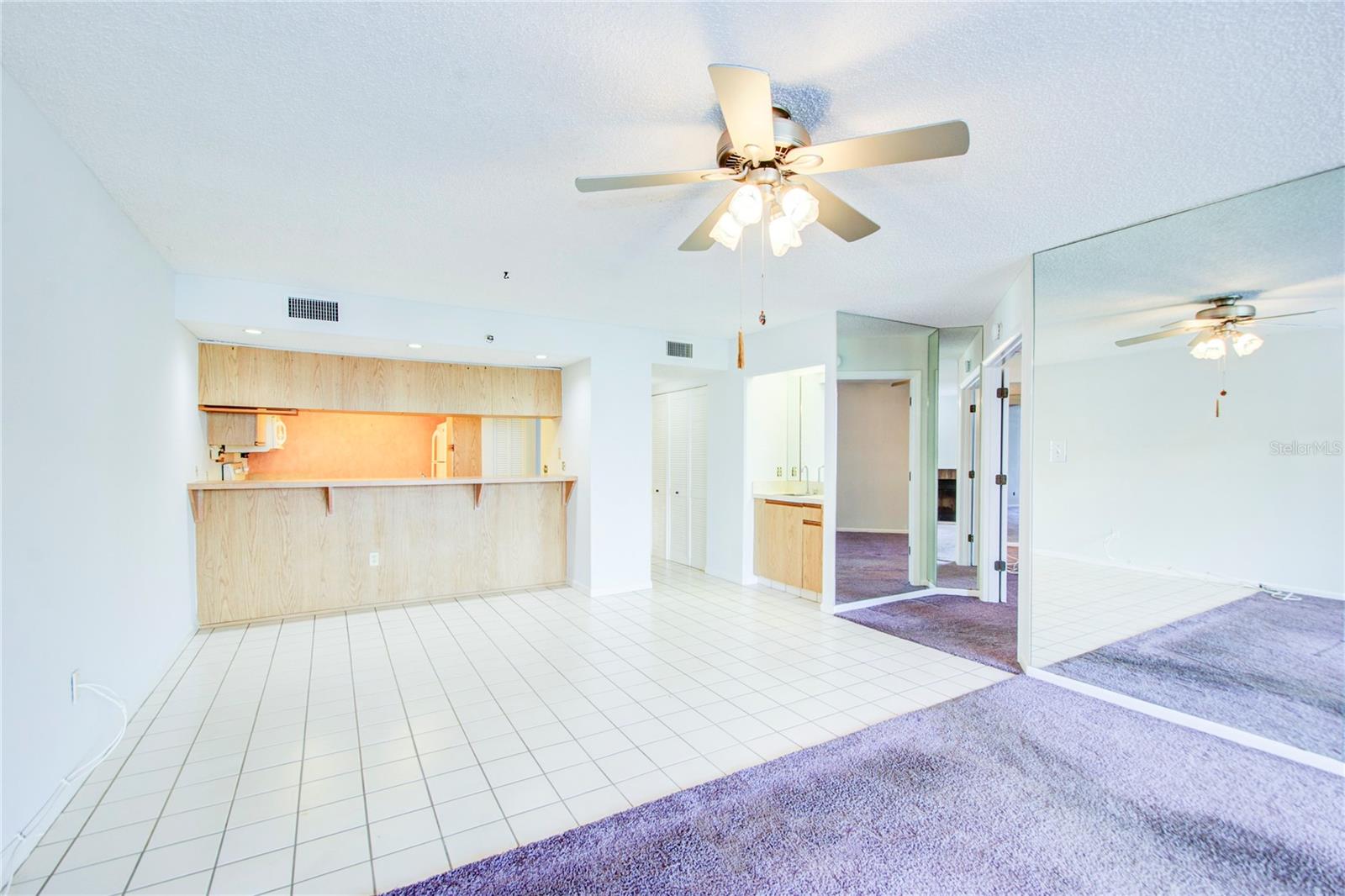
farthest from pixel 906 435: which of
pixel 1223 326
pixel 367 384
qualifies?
pixel 367 384

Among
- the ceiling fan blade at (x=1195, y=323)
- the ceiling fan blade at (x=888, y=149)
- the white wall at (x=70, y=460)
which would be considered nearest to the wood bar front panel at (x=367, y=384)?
the white wall at (x=70, y=460)

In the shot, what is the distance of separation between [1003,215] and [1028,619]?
92.8 inches

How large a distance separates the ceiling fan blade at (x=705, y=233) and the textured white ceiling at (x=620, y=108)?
0.24 meters

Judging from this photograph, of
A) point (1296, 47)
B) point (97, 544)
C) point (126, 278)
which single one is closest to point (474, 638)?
point (97, 544)

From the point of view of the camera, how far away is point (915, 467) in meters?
5.46

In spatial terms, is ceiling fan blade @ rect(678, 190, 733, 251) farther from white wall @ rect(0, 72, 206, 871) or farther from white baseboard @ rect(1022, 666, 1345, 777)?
white baseboard @ rect(1022, 666, 1345, 777)

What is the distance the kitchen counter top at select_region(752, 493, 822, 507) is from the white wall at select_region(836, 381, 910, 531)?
316mm

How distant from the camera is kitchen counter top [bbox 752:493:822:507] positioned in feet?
17.1

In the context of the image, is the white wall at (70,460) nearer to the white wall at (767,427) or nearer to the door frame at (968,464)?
the white wall at (767,427)

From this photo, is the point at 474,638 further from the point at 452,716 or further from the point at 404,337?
the point at 404,337

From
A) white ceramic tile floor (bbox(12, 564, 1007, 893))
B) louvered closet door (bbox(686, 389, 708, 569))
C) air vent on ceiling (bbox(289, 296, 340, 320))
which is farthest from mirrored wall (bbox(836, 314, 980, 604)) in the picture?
air vent on ceiling (bbox(289, 296, 340, 320))

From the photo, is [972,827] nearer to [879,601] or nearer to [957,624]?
[957,624]

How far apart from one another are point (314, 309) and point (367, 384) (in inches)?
35.7

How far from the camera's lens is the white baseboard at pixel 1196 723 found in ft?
7.91
